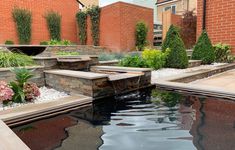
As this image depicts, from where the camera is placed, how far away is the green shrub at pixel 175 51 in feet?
22.8

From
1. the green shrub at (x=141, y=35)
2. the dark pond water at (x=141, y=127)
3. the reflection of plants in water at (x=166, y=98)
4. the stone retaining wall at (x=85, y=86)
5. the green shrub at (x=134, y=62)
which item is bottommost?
the dark pond water at (x=141, y=127)

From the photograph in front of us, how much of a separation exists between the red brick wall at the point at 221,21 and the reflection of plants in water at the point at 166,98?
590cm

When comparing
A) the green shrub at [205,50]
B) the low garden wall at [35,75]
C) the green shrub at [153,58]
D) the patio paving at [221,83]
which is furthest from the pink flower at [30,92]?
the green shrub at [205,50]

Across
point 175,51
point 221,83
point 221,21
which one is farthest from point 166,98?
point 221,21

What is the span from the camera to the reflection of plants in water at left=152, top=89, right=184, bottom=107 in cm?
382

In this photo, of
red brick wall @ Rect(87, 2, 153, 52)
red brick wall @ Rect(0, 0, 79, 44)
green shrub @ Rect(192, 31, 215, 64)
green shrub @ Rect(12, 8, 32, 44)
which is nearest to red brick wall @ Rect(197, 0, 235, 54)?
green shrub @ Rect(192, 31, 215, 64)

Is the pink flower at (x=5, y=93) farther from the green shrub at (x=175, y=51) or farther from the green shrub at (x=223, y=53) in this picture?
the green shrub at (x=223, y=53)

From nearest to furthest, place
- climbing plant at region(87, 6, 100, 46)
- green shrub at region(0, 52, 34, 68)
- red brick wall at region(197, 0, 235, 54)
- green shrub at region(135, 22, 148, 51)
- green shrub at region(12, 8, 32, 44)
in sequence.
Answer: green shrub at region(0, 52, 34, 68) → red brick wall at region(197, 0, 235, 54) → green shrub at region(12, 8, 32, 44) → green shrub at region(135, 22, 148, 51) → climbing plant at region(87, 6, 100, 46)

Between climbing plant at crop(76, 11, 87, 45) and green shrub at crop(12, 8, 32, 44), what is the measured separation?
2.92 m

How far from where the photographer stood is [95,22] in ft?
41.3

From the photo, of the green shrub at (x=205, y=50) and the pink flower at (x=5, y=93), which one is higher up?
the green shrub at (x=205, y=50)

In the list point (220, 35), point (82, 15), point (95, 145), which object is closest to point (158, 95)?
point (95, 145)

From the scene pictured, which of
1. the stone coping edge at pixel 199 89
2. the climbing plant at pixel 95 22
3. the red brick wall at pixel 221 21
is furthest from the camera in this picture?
the climbing plant at pixel 95 22

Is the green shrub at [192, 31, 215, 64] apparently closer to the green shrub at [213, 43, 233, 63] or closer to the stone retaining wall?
the green shrub at [213, 43, 233, 63]
